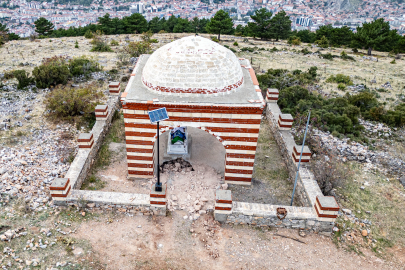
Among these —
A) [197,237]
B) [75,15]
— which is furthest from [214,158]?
[75,15]

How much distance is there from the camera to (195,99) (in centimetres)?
1037

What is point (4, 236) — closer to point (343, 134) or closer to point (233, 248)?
point (233, 248)

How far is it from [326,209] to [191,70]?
6416 millimetres

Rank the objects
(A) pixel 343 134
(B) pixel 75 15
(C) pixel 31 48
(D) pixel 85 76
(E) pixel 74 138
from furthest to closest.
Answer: (B) pixel 75 15 → (C) pixel 31 48 → (D) pixel 85 76 → (A) pixel 343 134 → (E) pixel 74 138

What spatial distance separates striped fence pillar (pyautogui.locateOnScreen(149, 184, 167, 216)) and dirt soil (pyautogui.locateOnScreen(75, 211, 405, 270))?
0.29 meters

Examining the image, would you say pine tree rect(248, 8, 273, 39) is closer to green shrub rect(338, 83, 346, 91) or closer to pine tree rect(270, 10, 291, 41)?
pine tree rect(270, 10, 291, 41)

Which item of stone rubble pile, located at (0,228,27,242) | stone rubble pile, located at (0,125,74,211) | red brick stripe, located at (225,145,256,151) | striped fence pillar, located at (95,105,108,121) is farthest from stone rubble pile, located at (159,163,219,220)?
striped fence pillar, located at (95,105,108,121)

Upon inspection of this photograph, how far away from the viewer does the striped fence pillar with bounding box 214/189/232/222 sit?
9.49m

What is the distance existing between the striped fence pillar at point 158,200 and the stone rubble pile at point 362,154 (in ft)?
28.3

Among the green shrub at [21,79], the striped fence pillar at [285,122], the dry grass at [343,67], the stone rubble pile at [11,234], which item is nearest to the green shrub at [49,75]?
the green shrub at [21,79]

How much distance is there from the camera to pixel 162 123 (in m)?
10.6

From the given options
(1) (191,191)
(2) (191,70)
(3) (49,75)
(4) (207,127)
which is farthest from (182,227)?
(3) (49,75)

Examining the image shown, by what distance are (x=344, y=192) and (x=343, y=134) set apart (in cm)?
521

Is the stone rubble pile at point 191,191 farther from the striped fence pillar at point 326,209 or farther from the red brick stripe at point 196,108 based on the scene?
the striped fence pillar at point 326,209
